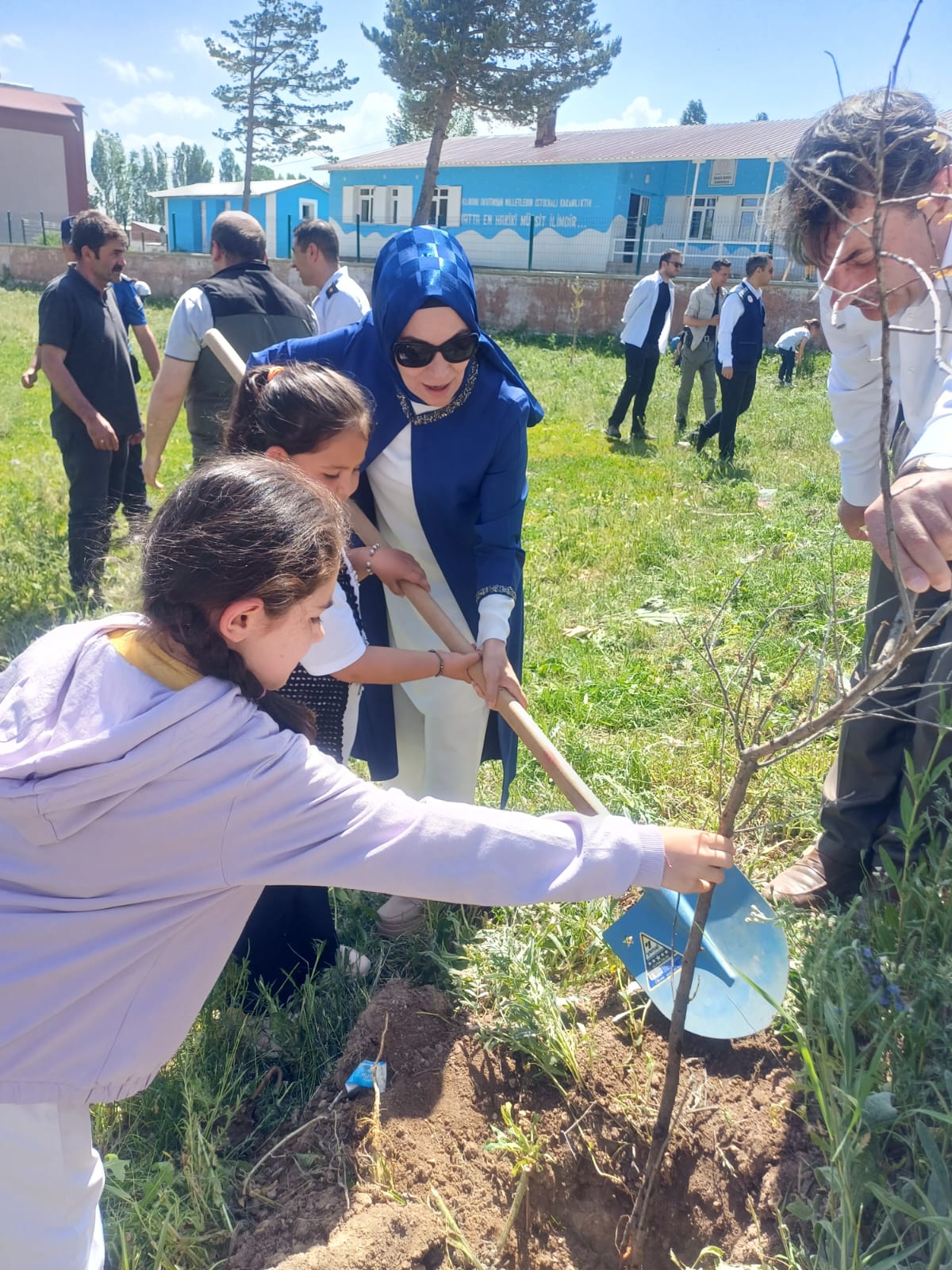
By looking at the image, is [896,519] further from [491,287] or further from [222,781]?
[491,287]

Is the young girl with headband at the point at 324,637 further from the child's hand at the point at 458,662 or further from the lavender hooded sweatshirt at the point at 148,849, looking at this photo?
the lavender hooded sweatshirt at the point at 148,849

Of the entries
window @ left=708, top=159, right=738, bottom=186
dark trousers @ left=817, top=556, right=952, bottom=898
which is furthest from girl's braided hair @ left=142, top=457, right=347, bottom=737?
window @ left=708, top=159, right=738, bottom=186

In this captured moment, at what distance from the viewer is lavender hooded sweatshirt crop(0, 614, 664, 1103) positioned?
1.26 meters

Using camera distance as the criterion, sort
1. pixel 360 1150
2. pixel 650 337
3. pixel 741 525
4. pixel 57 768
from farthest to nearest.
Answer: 1. pixel 650 337
2. pixel 741 525
3. pixel 360 1150
4. pixel 57 768

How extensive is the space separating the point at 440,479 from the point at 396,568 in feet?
0.84

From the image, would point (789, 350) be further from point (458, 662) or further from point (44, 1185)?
point (44, 1185)

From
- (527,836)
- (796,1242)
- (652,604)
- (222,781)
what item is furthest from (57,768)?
(652,604)

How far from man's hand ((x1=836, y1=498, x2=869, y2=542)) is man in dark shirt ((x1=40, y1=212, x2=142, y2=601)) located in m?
3.29

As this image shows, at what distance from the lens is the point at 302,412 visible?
1973mm

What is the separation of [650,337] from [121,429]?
5.57 metres

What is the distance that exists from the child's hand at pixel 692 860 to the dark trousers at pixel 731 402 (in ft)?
22.9

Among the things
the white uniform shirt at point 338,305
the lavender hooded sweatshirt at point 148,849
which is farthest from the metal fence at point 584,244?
the lavender hooded sweatshirt at point 148,849

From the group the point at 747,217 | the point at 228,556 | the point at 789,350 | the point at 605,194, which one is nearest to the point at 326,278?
the point at 228,556

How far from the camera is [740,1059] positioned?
2.06 m
